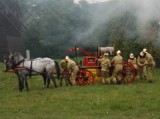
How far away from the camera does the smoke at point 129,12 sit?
60.9 feet

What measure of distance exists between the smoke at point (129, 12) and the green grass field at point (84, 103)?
319 centimetres

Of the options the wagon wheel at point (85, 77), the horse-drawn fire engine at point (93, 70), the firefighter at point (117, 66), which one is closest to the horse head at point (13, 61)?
the horse-drawn fire engine at point (93, 70)

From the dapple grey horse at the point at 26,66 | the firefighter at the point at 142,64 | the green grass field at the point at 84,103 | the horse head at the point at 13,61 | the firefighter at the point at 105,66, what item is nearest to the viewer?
the green grass field at the point at 84,103

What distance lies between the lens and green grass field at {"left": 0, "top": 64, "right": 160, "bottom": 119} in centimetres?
1276

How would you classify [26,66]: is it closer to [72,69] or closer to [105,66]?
[72,69]

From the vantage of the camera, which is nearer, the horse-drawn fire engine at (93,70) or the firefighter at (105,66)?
the firefighter at (105,66)

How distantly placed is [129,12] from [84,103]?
800cm

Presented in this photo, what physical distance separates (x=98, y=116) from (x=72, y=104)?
2.44 meters

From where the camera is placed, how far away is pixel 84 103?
48.7 ft

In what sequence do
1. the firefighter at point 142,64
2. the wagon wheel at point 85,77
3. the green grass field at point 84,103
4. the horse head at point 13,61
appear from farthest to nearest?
the firefighter at point 142,64 < the wagon wheel at point 85,77 < the horse head at point 13,61 < the green grass field at point 84,103

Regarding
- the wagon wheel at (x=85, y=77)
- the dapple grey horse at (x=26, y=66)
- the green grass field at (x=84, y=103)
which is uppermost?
the dapple grey horse at (x=26, y=66)

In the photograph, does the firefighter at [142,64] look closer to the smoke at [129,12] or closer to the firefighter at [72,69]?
the smoke at [129,12]

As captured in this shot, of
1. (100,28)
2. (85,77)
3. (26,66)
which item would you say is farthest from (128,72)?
(26,66)

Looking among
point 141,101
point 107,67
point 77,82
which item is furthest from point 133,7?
point 141,101
